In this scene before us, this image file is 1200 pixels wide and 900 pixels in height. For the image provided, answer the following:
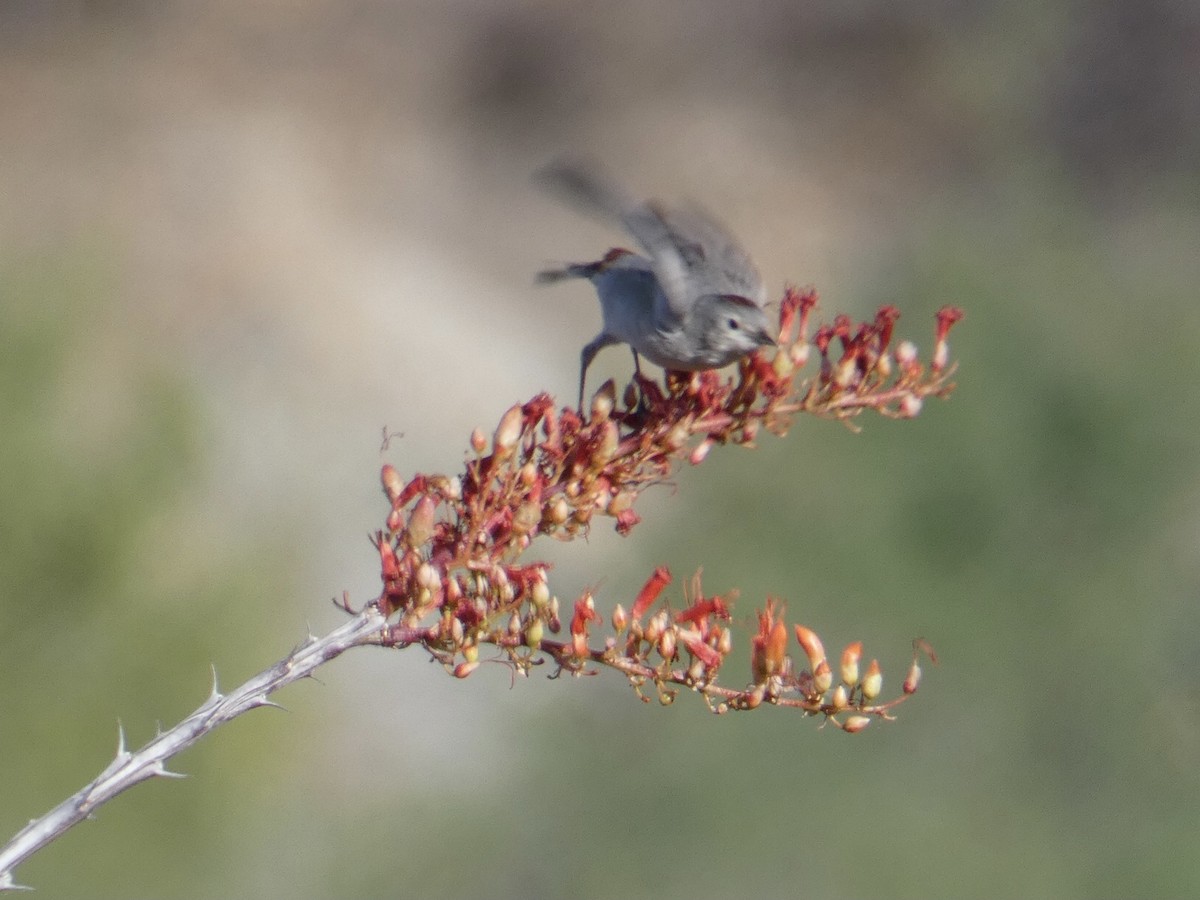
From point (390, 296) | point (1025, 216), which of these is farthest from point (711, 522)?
point (1025, 216)

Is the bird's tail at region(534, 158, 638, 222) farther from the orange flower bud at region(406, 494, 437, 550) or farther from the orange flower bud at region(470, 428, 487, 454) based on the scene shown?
the orange flower bud at region(406, 494, 437, 550)

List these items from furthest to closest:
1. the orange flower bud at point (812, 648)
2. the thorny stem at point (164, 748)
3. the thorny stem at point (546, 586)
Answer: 1. the orange flower bud at point (812, 648)
2. the thorny stem at point (546, 586)
3. the thorny stem at point (164, 748)

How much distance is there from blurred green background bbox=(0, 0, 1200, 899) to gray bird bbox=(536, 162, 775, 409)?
2458mm

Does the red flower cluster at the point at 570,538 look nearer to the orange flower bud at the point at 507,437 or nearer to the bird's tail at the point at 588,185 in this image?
the orange flower bud at the point at 507,437

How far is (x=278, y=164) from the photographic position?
21.1 meters

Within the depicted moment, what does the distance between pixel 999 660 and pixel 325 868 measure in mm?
6770

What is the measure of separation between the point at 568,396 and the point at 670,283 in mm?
13054

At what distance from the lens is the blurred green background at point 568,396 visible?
11.9m

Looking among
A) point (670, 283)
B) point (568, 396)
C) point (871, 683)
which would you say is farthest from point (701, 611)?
point (568, 396)

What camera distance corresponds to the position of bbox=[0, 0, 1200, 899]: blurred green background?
11.9 m

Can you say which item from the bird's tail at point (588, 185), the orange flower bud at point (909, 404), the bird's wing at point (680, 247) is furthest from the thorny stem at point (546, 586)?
the bird's wing at point (680, 247)

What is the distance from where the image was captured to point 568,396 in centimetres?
1884

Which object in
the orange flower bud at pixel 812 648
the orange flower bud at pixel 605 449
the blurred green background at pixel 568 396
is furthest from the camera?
the blurred green background at pixel 568 396

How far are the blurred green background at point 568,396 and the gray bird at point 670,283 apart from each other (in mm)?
Result: 2458
